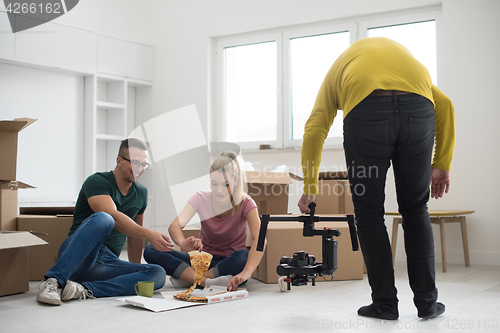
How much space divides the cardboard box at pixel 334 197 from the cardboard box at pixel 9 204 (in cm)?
162

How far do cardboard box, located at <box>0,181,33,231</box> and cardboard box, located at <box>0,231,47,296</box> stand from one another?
0.32m

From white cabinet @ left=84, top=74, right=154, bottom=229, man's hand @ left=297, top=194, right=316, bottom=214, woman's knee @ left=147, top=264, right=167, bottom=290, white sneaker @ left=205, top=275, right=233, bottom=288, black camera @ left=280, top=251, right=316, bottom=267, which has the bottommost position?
white sneaker @ left=205, top=275, right=233, bottom=288

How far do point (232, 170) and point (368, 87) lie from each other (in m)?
0.94

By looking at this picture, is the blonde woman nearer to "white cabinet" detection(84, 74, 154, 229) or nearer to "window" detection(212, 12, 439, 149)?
"window" detection(212, 12, 439, 149)

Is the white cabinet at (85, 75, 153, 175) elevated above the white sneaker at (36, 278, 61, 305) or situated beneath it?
elevated above

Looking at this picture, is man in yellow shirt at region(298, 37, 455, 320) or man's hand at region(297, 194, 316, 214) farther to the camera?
man's hand at region(297, 194, 316, 214)

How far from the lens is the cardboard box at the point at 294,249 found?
8.05 feet

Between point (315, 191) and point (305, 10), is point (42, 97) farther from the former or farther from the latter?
point (315, 191)

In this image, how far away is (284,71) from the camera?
13.7 feet

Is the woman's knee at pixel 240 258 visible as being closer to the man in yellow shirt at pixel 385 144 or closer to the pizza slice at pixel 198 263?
the pizza slice at pixel 198 263

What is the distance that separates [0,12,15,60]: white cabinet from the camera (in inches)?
137

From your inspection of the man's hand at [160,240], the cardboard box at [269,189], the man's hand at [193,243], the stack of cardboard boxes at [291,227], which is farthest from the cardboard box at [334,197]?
the man's hand at [160,240]

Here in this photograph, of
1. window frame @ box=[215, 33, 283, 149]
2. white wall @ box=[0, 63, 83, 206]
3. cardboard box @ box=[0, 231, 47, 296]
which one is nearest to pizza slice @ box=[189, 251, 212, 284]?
cardboard box @ box=[0, 231, 47, 296]

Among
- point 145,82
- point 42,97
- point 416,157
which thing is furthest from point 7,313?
point 145,82
